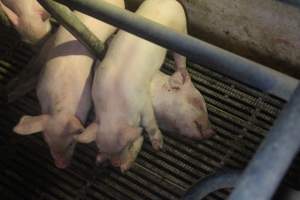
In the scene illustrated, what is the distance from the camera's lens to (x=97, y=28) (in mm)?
2021

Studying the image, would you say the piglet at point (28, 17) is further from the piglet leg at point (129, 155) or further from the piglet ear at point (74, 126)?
the piglet leg at point (129, 155)

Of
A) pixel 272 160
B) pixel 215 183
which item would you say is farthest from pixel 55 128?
pixel 272 160

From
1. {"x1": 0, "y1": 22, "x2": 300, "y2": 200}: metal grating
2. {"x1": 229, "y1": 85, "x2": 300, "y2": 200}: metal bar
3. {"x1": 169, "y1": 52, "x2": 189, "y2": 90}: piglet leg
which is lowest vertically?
{"x1": 0, "y1": 22, "x2": 300, "y2": 200}: metal grating

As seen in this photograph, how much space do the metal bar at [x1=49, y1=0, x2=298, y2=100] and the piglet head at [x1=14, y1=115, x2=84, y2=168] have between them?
0.62m

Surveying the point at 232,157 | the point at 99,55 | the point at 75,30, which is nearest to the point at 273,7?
the point at 232,157

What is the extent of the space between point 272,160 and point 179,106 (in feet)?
3.66

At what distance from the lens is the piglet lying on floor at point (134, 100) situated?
1.78m

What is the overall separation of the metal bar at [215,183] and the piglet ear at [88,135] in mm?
491

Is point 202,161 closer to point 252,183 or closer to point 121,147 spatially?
point 121,147

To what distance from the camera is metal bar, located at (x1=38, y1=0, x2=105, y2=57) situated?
1.54 metres

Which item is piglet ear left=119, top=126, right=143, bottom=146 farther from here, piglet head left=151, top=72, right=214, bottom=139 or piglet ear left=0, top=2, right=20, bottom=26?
piglet ear left=0, top=2, right=20, bottom=26

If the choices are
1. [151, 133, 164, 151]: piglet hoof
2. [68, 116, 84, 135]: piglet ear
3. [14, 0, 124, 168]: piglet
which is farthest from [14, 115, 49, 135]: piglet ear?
[151, 133, 164, 151]: piglet hoof

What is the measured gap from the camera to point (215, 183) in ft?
4.50

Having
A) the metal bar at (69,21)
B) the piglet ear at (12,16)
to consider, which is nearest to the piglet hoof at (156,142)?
the metal bar at (69,21)
